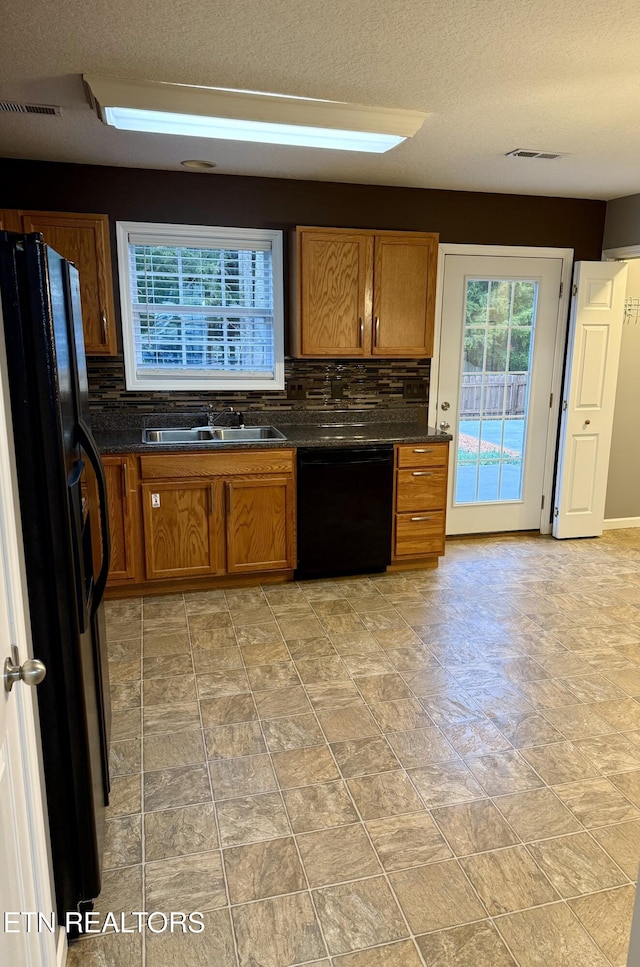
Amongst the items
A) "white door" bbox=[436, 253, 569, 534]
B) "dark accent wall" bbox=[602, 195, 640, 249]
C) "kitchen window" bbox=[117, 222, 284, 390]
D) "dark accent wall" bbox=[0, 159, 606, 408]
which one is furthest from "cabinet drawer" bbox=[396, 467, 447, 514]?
"dark accent wall" bbox=[602, 195, 640, 249]

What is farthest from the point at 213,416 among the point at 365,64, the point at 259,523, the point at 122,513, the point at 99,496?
the point at 99,496

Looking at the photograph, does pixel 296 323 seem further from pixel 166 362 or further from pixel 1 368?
pixel 1 368

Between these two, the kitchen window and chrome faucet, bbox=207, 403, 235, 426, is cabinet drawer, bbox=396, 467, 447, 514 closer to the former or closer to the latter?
the kitchen window

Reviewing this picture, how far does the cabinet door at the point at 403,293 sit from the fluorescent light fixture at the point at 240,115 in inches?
41.1

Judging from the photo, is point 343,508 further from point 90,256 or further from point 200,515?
point 90,256

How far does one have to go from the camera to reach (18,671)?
116cm

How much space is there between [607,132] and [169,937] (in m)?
3.60

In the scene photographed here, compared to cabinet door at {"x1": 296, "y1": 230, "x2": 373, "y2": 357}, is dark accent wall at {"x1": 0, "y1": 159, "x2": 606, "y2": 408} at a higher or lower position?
higher

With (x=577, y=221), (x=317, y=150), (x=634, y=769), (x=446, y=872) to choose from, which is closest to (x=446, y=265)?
(x=577, y=221)

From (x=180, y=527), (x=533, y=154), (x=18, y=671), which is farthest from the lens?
(x=180, y=527)

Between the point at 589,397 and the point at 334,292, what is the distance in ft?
7.10

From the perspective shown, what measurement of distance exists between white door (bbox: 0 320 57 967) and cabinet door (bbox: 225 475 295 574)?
2.45 m

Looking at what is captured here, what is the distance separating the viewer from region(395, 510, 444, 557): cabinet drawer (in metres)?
4.23

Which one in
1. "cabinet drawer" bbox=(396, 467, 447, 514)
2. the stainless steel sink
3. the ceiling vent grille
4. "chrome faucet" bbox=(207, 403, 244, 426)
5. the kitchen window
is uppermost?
the ceiling vent grille
